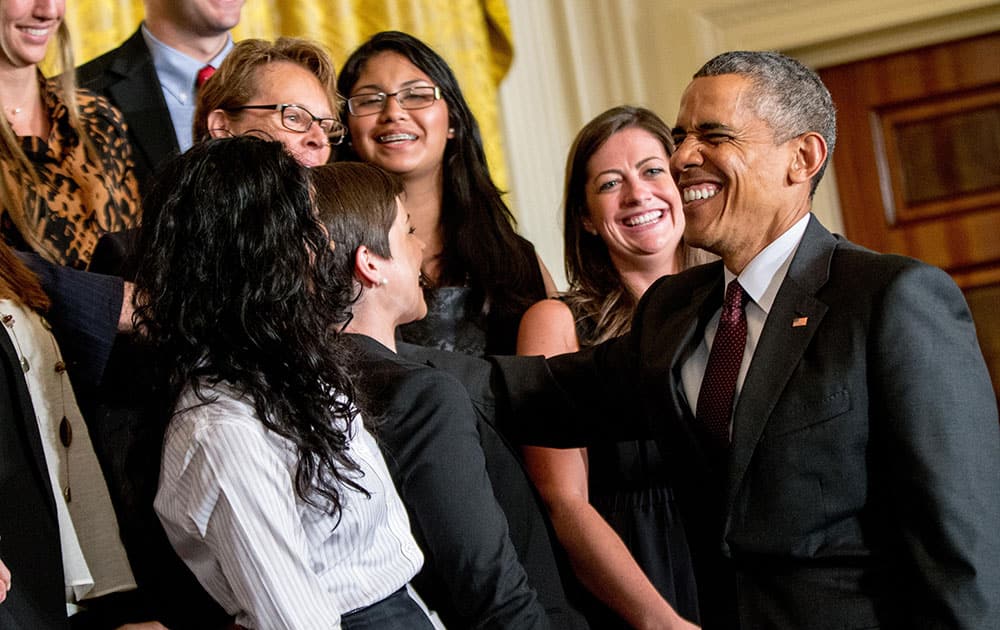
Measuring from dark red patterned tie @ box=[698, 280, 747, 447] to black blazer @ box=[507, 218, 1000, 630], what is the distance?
5 cm

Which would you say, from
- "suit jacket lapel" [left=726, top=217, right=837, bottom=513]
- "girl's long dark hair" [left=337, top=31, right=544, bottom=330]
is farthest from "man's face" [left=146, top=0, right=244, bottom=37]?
"suit jacket lapel" [left=726, top=217, right=837, bottom=513]

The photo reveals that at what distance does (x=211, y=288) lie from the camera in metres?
1.66

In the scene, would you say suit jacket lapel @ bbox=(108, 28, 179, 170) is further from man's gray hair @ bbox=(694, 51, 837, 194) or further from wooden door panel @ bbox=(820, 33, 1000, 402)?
wooden door panel @ bbox=(820, 33, 1000, 402)

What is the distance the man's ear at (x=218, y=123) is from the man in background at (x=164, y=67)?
19.5 inches

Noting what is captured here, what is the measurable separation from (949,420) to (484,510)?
66cm

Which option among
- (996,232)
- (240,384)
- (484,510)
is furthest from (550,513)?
(996,232)

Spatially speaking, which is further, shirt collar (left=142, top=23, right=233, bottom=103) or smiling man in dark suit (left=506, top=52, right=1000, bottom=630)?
shirt collar (left=142, top=23, right=233, bottom=103)

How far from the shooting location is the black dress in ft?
8.36

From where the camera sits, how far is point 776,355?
1836 millimetres

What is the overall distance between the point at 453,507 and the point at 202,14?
174cm

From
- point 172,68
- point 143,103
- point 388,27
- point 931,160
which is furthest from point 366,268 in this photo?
point 931,160

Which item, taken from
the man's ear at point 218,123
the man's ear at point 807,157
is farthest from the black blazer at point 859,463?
the man's ear at point 218,123

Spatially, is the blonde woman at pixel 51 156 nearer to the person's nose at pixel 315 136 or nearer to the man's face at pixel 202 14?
the person's nose at pixel 315 136

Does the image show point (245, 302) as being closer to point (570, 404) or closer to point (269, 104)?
point (570, 404)
